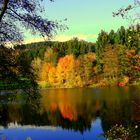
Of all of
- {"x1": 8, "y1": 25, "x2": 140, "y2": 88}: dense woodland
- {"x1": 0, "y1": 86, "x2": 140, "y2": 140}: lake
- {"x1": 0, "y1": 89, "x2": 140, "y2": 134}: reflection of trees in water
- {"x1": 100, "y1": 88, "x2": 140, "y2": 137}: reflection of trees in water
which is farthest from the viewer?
{"x1": 8, "y1": 25, "x2": 140, "y2": 88}: dense woodland

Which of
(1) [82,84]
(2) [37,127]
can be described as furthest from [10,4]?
(1) [82,84]

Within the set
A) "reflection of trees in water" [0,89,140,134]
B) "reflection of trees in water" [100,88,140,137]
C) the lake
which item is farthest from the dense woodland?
"reflection of trees in water" [100,88,140,137]

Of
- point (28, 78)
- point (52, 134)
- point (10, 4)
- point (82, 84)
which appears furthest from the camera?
point (82, 84)

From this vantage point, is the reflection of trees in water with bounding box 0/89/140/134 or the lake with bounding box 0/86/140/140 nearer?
the lake with bounding box 0/86/140/140

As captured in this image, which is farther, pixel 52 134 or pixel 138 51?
pixel 52 134

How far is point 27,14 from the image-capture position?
13.0 m

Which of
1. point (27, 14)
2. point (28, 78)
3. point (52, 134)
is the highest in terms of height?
point (27, 14)

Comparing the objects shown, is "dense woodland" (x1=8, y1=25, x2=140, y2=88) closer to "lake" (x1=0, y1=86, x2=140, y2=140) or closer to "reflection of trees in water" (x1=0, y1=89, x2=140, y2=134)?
"reflection of trees in water" (x1=0, y1=89, x2=140, y2=134)

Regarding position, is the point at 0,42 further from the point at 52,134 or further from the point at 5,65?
the point at 52,134

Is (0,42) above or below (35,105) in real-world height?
above

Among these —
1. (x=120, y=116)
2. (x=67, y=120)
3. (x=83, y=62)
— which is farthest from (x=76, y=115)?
(x=83, y=62)

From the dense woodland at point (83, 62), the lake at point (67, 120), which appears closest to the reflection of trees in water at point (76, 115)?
the lake at point (67, 120)

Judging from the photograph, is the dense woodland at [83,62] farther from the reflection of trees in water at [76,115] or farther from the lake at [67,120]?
the lake at [67,120]

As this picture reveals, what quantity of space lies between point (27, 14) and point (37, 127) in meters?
29.6
